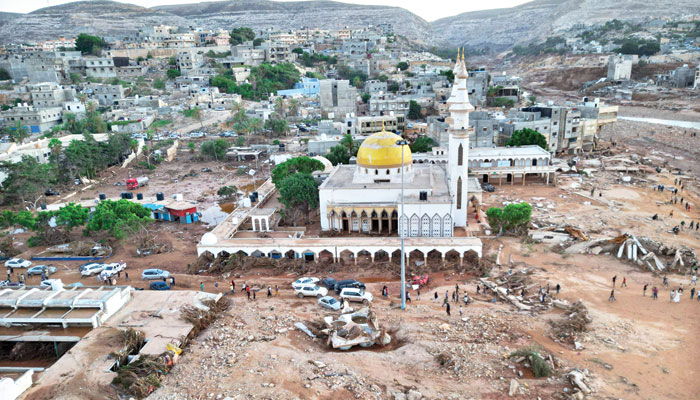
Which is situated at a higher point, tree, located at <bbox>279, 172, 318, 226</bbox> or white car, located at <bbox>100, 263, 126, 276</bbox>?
tree, located at <bbox>279, 172, 318, 226</bbox>

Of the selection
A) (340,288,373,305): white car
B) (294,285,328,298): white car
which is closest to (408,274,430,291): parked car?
(340,288,373,305): white car

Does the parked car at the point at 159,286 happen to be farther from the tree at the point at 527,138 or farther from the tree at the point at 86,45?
the tree at the point at 86,45

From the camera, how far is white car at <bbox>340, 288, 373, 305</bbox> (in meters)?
23.0

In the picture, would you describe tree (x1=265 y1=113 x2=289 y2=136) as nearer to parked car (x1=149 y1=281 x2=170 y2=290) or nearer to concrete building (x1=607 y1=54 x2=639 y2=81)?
parked car (x1=149 y1=281 x2=170 y2=290)

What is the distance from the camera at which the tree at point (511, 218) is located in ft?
100

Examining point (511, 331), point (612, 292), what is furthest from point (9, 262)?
point (612, 292)

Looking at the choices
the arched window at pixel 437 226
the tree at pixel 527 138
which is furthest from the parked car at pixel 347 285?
the tree at pixel 527 138

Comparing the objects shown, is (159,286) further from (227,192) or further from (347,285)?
(227,192)

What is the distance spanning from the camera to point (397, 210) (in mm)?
31891

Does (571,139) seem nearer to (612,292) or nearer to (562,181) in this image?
(562,181)

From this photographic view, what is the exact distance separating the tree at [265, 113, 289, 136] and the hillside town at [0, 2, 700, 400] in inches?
12.7

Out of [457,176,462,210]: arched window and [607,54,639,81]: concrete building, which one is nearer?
[457,176,462,210]: arched window

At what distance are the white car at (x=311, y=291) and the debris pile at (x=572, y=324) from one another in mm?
11081

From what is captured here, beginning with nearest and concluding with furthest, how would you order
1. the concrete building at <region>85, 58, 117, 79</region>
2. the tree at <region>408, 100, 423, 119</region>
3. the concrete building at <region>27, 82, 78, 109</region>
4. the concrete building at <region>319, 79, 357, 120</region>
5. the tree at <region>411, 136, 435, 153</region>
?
the tree at <region>411, 136, 435, 153</region>
the concrete building at <region>27, 82, 78, 109</region>
the tree at <region>408, 100, 423, 119</region>
the concrete building at <region>319, 79, 357, 120</region>
the concrete building at <region>85, 58, 117, 79</region>
